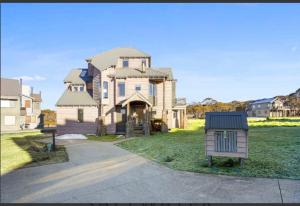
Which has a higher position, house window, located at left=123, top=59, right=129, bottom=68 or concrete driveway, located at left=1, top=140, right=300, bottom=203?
house window, located at left=123, top=59, right=129, bottom=68

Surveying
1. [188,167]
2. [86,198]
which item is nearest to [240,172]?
[188,167]

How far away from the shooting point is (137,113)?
23.7 metres

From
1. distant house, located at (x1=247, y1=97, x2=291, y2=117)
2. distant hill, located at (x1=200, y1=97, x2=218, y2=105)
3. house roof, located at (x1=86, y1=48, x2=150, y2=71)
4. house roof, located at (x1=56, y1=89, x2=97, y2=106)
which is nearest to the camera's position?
house roof, located at (x1=56, y1=89, x2=97, y2=106)

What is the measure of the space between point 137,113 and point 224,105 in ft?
30.2

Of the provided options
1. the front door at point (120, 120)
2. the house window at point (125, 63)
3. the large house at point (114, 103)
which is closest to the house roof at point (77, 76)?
the large house at point (114, 103)

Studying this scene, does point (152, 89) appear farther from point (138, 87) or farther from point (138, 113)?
point (138, 113)

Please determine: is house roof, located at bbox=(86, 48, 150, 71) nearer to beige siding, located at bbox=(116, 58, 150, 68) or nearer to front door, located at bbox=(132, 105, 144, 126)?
beige siding, located at bbox=(116, 58, 150, 68)

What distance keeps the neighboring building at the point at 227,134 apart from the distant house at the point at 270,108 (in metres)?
39.2

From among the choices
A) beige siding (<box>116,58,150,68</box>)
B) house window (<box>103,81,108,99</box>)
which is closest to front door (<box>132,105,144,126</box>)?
house window (<box>103,81,108,99</box>)

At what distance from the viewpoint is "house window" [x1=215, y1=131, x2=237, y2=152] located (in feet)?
29.4

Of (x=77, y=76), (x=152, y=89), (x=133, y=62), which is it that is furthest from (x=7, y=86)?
(x=77, y=76)

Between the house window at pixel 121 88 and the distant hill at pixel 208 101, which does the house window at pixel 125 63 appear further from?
the distant hill at pixel 208 101

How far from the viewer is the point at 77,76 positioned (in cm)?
2747

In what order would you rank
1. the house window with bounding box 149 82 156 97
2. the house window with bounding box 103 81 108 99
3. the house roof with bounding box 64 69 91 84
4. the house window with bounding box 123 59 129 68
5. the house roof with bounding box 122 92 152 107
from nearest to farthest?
the house roof with bounding box 122 92 152 107
the house window with bounding box 103 81 108 99
the house window with bounding box 149 82 156 97
the house window with bounding box 123 59 129 68
the house roof with bounding box 64 69 91 84
